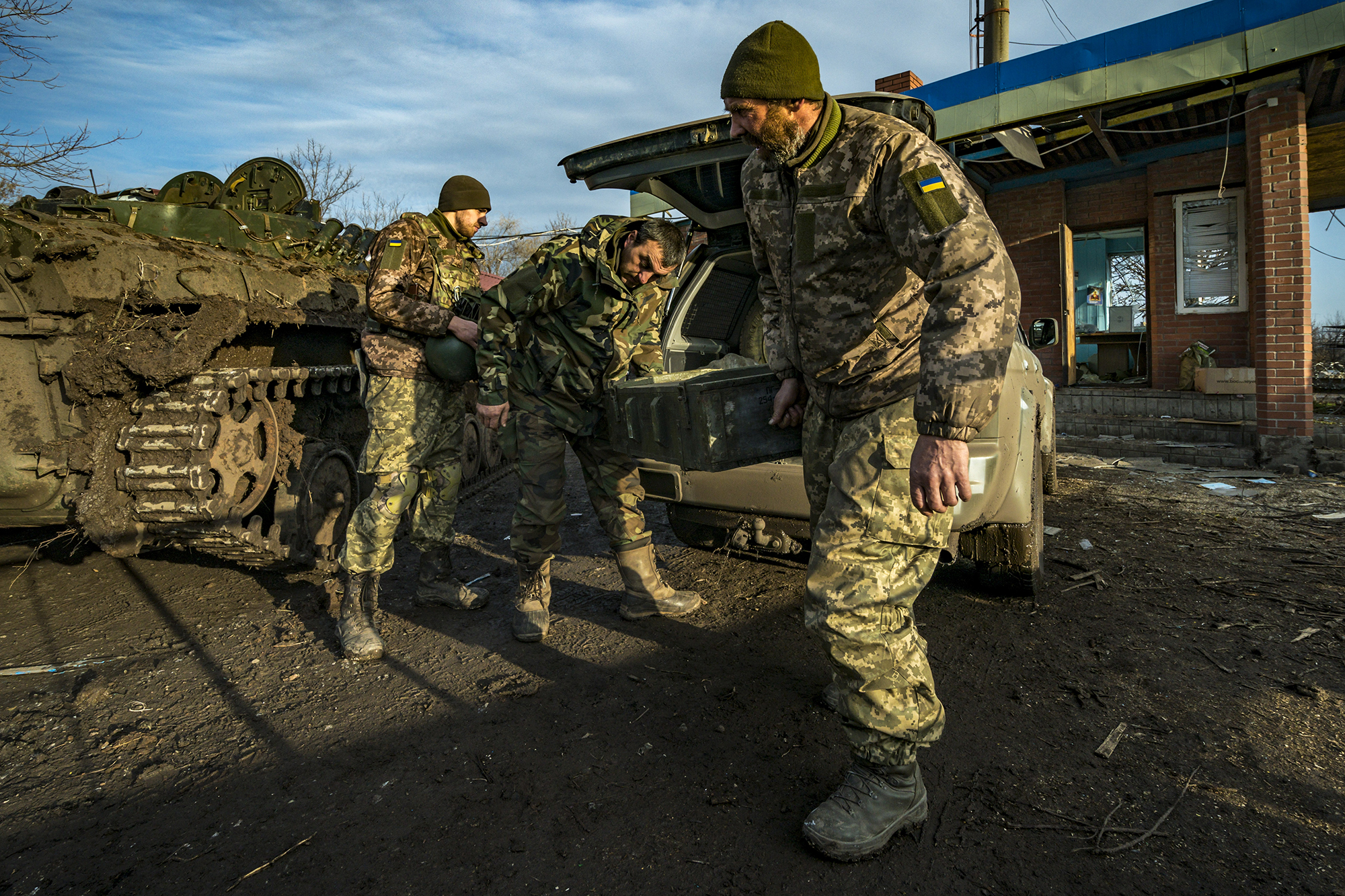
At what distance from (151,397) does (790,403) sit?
3.77 metres

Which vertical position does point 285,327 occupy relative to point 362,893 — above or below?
above

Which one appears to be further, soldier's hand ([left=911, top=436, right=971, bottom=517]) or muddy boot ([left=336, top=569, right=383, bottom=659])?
muddy boot ([left=336, top=569, right=383, bottom=659])

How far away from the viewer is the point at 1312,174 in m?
11.0

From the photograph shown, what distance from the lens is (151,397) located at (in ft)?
14.3

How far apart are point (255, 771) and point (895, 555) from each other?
2.19 metres

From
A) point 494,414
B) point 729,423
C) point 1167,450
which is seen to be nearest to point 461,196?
point 494,414

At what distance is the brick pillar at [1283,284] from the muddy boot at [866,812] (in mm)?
7539

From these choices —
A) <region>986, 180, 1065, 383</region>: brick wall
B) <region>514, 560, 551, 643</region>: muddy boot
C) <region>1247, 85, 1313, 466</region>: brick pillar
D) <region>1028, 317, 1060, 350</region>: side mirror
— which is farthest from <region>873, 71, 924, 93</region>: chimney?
<region>514, 560, 551, 643</region>: muddy boot

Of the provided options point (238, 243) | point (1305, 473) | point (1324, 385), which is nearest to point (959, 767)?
point (238, 243)

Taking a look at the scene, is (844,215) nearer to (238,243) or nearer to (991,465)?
(991,465)

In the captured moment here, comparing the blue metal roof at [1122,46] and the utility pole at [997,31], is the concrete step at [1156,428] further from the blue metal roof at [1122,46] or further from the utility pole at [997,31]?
the utility pole at [997,31]

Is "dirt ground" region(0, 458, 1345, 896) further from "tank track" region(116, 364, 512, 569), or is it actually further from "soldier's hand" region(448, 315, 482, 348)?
"soldier's hand" region(448, 315, 482, 348)

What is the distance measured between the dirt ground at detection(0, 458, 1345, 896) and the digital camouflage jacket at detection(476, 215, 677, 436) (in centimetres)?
115

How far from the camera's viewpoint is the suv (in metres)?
3.31
